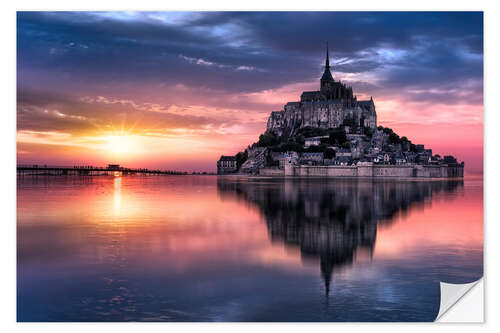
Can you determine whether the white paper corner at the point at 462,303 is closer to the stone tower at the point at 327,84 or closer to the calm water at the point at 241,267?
the calm water at the point at 241,267

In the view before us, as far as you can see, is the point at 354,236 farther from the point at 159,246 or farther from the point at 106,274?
the point at 106,274

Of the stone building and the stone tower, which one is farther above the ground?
the stone tower

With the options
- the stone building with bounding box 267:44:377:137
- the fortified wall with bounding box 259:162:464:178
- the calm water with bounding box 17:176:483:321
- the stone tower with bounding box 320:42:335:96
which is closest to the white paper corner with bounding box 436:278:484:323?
the calm water with bounding box 17:176:483:321

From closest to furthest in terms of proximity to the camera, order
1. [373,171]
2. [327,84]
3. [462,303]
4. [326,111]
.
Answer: [462,303] < [373,171] < [326,111] < [327,84]

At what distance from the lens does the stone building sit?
3164 inches

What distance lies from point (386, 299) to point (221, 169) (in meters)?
85.6

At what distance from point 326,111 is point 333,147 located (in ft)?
31.5

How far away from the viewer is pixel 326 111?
266 ft

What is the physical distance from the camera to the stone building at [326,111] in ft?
264

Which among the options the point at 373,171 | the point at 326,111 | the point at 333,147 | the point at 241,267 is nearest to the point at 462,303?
the point at 241,267

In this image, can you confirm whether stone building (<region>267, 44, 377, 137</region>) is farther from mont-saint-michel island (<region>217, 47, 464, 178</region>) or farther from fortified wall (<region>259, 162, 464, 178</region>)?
fortified wall (<region>259, 162, 464, 178</region>)

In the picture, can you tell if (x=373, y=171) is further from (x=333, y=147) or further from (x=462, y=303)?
(x=462, y=303)
